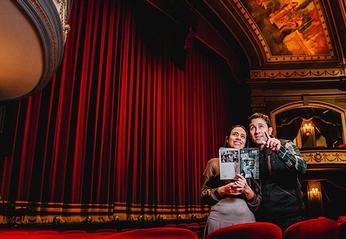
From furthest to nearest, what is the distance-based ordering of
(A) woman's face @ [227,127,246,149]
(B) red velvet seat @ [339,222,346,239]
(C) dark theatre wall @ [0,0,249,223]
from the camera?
(C) dark theatre wall @ [0,0,249,223] → (A) woman's face @ [227,127,246,149] → (B) red velvet seat @ [339,222,346,239]

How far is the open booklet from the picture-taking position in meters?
1.72

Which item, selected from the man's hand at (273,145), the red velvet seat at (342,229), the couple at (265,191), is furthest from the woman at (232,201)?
the red velvet seat at (342,229)

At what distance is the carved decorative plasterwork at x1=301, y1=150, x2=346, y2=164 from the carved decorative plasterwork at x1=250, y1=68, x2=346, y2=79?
1.91m

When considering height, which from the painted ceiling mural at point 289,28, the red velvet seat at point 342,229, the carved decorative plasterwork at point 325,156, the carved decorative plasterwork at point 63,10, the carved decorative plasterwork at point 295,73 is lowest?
the red velvet seat at point 342,229

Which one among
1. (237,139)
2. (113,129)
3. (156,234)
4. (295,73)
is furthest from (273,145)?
(295,73)

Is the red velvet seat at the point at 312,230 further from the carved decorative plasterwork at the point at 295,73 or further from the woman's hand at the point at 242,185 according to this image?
the carved decorative plasterwork at the point at 295,73

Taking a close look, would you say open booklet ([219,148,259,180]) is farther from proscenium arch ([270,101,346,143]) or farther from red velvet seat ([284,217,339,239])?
proscenium arch ([270,101,346,143])

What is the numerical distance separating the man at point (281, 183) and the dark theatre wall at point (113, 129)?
7.92 feet

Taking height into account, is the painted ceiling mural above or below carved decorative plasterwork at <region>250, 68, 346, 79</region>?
above

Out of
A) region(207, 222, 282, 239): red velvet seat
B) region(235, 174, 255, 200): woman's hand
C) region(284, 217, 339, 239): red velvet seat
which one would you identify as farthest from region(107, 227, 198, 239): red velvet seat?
region(235, 174, 255, 200): woman's hand

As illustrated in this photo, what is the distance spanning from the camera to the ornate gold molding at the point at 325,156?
298 inches

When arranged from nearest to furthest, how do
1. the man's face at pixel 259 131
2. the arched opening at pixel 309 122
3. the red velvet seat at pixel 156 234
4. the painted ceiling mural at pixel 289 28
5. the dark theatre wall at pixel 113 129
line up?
the red velvet seat at pixel 156 234 < the man's face at pixel 259 131 < the dark theatre wall at pixel 113 129 < the painted ceiling mural at pixel 289 28 < the arched opening at pixel 309 122

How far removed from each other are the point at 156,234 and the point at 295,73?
8.20m

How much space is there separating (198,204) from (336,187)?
415 cm
